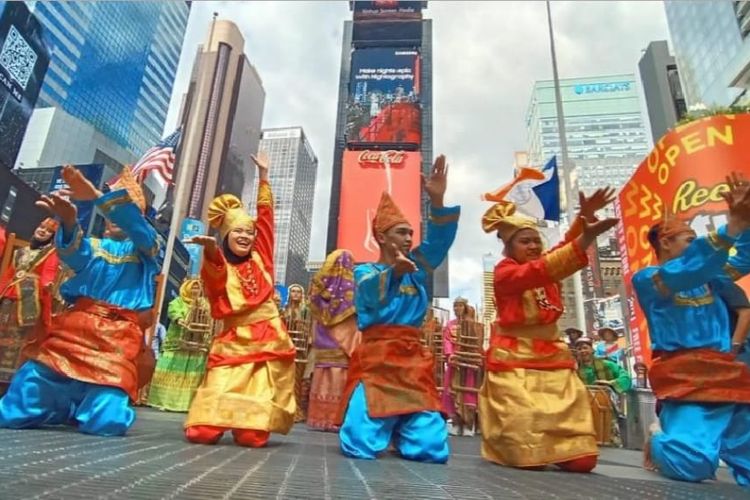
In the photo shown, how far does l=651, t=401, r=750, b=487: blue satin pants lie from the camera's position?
2.73m

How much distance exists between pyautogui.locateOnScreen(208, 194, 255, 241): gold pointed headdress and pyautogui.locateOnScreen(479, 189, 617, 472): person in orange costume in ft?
6.20

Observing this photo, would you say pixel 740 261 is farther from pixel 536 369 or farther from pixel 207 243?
pixel 207 243

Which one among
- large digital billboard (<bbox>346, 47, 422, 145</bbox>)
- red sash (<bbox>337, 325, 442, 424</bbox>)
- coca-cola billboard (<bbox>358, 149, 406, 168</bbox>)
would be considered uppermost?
large digital billboard (<bbox>346, 47, 422, 145</bbox>)

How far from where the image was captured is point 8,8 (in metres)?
25.8

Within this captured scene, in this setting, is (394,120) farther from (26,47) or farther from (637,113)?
(637,113)

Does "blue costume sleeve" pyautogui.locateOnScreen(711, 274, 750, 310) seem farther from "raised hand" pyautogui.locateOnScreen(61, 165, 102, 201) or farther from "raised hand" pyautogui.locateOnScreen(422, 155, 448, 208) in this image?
"raised hand" pyautogui.locateOnScreen(61, 165, 102, 201)

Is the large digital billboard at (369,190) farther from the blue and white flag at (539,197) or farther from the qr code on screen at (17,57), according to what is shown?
the blue and white flag at (539,197)

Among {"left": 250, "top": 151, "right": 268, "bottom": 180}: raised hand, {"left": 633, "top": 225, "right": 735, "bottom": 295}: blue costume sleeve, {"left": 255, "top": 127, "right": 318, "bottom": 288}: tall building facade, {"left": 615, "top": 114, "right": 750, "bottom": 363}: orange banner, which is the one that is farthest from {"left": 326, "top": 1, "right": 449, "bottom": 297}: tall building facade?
{"left": 255, "top": 127, "right": 318, "bottom": 288}: tall building facade

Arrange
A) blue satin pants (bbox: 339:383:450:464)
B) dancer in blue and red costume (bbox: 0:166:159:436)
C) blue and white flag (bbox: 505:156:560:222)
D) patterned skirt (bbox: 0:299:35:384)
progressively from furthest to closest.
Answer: blue and white flag (bbox: 505:156:560:222), patterned skirt (bbox: 0:299:35:384), dancer in blue and red costume (bbox: 0:166:159:436), blue satin pants (bbox: 339:383:450:464)

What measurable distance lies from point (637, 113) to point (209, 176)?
5508 cm

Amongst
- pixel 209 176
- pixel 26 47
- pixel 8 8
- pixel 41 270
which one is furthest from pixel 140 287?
pixel 209 176

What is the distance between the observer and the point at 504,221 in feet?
11.6

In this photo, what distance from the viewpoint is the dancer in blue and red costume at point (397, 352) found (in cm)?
301

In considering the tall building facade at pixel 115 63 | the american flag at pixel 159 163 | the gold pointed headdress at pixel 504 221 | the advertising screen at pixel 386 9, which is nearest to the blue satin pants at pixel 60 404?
the gold pointed headdress at pixel 504 221
